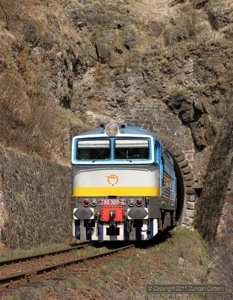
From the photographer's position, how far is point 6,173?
1505 centimetres

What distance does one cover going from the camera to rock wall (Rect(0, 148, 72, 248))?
48.3 ft

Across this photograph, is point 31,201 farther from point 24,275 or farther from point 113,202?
point 24,275

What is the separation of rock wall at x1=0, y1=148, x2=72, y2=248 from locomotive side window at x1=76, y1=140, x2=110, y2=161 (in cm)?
198

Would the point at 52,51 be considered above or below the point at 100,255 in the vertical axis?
above

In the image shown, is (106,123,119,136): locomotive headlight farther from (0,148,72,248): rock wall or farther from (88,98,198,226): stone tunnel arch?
(88,98,198,226): stone tunnel arch

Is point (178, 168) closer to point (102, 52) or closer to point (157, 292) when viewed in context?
point (102, 52)

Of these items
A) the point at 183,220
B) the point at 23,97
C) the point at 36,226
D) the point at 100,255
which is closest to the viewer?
the point at 100,255

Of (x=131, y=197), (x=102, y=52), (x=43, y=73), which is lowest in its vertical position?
(x=131, y=197)

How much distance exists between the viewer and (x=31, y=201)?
1647 centimetres

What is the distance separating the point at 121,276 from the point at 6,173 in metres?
5.76

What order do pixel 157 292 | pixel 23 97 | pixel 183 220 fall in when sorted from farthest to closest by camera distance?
pixel 183 220
pixel 23 97
pixel 157 292

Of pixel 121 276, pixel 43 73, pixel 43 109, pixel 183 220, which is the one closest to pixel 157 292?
pixel 121 276

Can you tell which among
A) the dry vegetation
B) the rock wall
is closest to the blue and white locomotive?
the dry vegetation

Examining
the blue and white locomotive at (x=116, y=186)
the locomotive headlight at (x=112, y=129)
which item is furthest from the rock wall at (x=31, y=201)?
the locomotive headlight at (x=112, y=129)
